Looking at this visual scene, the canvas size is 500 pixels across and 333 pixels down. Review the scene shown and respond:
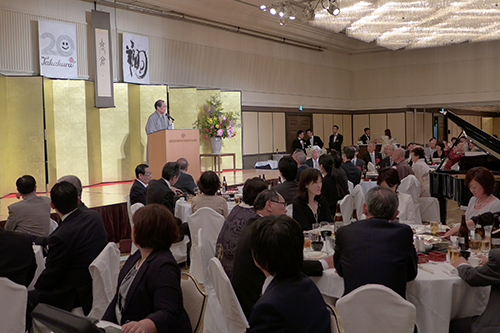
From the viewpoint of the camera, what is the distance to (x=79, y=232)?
315 centimetres

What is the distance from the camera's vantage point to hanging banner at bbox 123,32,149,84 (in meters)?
11.2

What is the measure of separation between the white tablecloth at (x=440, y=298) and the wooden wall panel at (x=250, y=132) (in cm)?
1242

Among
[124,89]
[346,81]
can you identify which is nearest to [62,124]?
[124,89]

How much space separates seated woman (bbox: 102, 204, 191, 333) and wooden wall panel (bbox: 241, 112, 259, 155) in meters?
12.8

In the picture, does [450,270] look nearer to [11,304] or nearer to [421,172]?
[11,304]

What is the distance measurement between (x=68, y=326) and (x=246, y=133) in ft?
46.9

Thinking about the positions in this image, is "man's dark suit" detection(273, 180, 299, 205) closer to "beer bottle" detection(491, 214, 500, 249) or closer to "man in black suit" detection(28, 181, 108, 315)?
"beer bottle" detection(491, 214, 500, 249)

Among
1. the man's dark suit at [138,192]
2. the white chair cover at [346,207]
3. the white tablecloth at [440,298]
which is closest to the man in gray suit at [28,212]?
the man's dark suit at [138,192]

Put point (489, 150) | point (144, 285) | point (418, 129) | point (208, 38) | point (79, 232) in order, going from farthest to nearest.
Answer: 1. point (418, 129)
2. point (208, 38)
3. point (489, 150)
4. point (79, 232)
5. point (144, 285)

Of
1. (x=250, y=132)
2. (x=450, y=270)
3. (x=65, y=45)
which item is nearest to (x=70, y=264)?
(x=450, y=270)

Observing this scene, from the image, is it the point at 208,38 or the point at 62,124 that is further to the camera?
the point at 208,38

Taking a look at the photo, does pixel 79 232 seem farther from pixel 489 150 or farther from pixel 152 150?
pixel 152 150

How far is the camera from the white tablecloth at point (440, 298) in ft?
9.53

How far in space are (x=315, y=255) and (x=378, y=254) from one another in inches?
33.9
